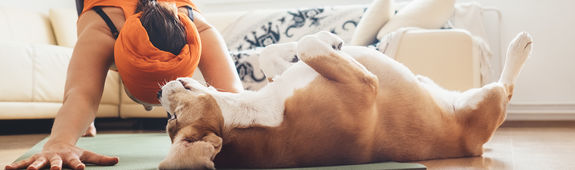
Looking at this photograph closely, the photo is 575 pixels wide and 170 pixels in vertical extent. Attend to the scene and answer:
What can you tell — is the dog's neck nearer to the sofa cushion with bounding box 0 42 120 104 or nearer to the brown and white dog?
the brown and white dog

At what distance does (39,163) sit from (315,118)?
0.67 meters

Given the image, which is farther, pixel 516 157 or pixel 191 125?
pixel 516 157

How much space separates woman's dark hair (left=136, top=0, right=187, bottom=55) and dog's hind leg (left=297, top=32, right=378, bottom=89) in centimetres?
47

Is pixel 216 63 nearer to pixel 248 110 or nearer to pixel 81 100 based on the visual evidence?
pixel 81 100

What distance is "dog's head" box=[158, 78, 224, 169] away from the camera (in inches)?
38.8

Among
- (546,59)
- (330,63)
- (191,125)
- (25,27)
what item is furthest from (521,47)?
(25,27)

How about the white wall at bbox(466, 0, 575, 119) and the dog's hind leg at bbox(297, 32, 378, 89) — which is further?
the white wall at bbox(466, 0, 575, 119)

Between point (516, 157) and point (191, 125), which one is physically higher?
point (191, 125)

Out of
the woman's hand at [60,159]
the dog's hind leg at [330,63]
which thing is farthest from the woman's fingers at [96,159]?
the dog's hind leg at [330,63]

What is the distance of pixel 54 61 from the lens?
3.18 m

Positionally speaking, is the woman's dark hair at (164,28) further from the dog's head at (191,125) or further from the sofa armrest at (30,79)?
the sofa armrest at (30,79)

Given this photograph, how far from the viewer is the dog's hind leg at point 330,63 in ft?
3.83

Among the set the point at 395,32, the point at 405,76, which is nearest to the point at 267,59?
the point at 405,76

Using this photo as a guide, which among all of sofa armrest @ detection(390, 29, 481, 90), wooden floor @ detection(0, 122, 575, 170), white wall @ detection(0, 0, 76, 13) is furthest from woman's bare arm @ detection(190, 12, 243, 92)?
white wall @ detection(0, 0, 76, 13)
